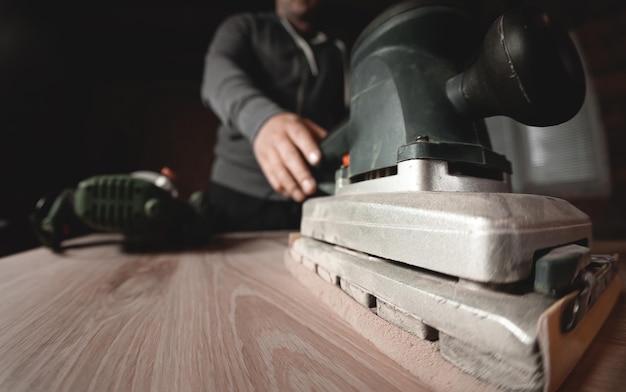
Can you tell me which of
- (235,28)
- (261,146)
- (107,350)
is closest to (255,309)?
(107,350)

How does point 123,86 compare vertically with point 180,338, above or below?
above

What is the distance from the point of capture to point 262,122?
2.21 ft

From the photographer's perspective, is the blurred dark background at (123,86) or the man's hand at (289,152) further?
the blurred dark background at (123,86)

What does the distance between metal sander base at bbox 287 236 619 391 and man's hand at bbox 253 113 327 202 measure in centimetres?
31

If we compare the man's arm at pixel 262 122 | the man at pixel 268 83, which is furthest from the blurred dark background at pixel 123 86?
the man's arm at pixel 262 122

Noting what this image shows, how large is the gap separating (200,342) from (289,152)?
392mm

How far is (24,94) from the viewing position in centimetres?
204

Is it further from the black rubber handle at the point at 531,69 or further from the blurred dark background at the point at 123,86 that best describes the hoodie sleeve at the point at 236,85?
the blurred dark background at the point at 123,86

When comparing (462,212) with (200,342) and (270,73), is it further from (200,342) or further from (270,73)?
(270,73)

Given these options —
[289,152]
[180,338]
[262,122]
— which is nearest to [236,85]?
[262,122]

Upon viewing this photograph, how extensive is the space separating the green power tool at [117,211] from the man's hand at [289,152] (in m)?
0.28

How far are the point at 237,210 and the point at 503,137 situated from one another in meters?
3.56

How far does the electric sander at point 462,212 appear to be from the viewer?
6.6 inches

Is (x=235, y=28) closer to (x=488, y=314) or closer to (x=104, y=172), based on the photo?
(x=488, y=314)
